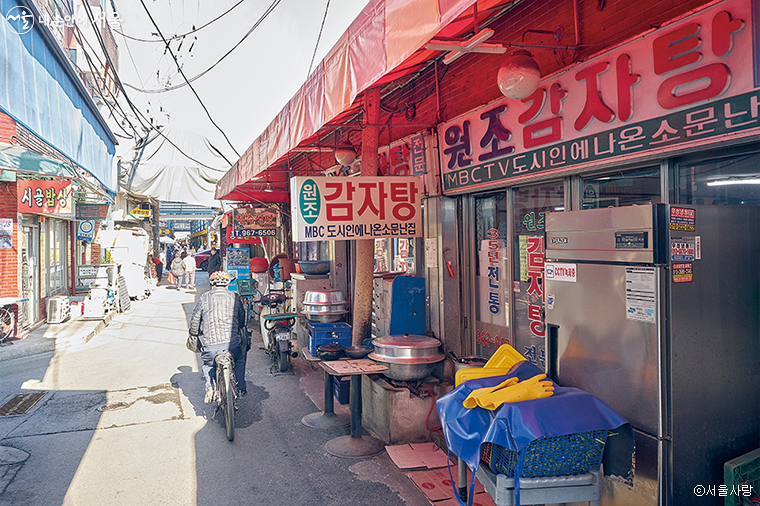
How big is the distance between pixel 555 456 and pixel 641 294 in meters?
1.08

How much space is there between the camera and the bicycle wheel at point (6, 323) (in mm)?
10656

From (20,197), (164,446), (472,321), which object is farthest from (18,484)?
(20,197)

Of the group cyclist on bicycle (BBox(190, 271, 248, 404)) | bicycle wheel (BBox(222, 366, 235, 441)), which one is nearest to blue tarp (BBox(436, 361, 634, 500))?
bicycle wheel (BBox(222, 366, 235, 441))

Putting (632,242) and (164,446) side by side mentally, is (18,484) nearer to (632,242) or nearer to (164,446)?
(164,446)

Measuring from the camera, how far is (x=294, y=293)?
978 cm

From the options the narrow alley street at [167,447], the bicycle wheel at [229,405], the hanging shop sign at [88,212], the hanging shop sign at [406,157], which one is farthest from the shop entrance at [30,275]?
the hanging shop sign at [406,157]

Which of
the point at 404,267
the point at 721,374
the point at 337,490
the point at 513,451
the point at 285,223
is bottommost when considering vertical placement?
the point at 337,490

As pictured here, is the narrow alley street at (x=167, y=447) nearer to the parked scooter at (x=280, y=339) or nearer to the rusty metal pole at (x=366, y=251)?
the parked scooter at (x=280, y=339)

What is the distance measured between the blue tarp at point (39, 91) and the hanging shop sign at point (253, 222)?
715 centimetres

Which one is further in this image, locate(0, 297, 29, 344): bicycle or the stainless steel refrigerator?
locate(0, 297, 29, 344): bicycle

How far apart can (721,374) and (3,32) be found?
550 centimetres

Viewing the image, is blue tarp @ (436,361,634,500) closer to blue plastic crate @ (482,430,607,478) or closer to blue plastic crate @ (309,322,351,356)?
blue plastic crate @ (482,430,607,478)

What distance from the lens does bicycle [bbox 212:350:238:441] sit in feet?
18.7

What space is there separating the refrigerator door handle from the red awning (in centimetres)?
217
